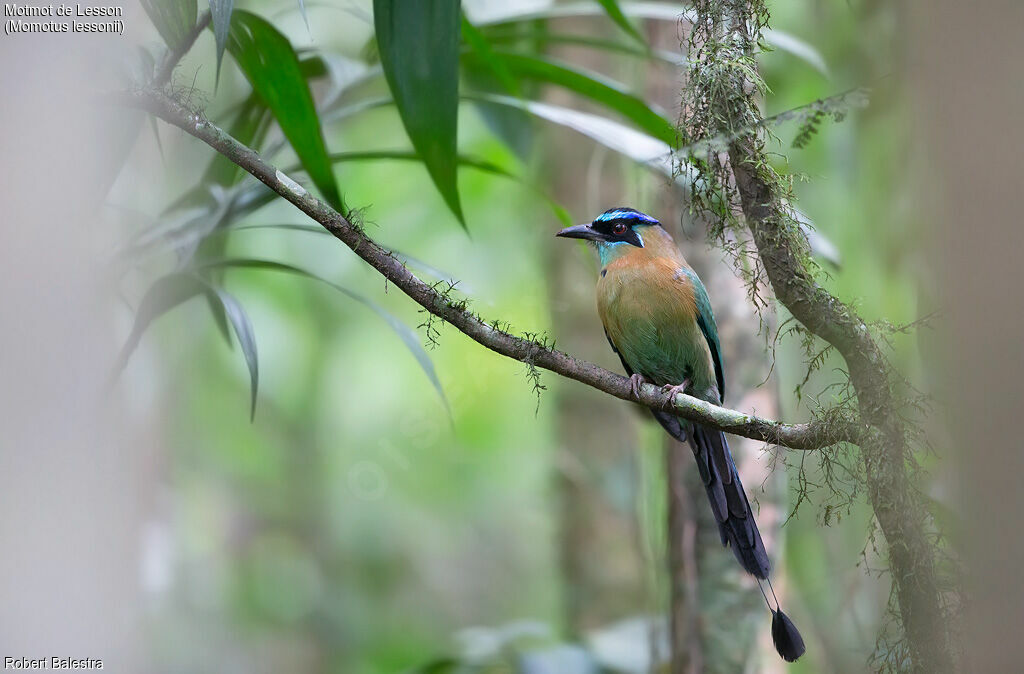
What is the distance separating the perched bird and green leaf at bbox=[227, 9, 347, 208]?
0.86 metres

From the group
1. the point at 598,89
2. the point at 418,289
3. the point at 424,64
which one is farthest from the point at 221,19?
the point at 598,89

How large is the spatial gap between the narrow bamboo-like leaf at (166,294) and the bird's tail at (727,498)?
5.22 feet

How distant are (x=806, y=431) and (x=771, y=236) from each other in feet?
1.49

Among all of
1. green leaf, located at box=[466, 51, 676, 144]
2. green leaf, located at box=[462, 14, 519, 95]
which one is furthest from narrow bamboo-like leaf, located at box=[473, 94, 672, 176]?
green leaf, located at box=[462, 14, 519, 95]

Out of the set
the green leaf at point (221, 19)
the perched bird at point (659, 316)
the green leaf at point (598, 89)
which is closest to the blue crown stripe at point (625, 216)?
the perched bird at point (659, 316)

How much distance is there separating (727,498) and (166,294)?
1.84m

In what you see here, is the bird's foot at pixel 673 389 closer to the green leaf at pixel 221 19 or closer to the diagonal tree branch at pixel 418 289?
the diagonal tree branch at pixel 418 289

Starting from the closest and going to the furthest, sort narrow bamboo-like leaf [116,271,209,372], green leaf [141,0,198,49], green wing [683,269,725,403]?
green leaf [141,0,198,49] < narrow bamboo-like leaf [116,271,209,372] < green wing [683,269,725,403]

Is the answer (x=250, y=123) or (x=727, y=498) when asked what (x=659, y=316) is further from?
(x=250, y=123)

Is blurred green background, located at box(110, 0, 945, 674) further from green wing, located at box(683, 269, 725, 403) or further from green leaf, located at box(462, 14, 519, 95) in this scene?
green leaf, located at box(462, 14, 519, 95)

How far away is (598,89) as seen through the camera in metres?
2.98

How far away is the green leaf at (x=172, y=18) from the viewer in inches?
83.0

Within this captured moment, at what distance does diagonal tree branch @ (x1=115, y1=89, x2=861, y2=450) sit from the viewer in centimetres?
193

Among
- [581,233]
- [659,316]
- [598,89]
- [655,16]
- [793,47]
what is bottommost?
[659,316]
